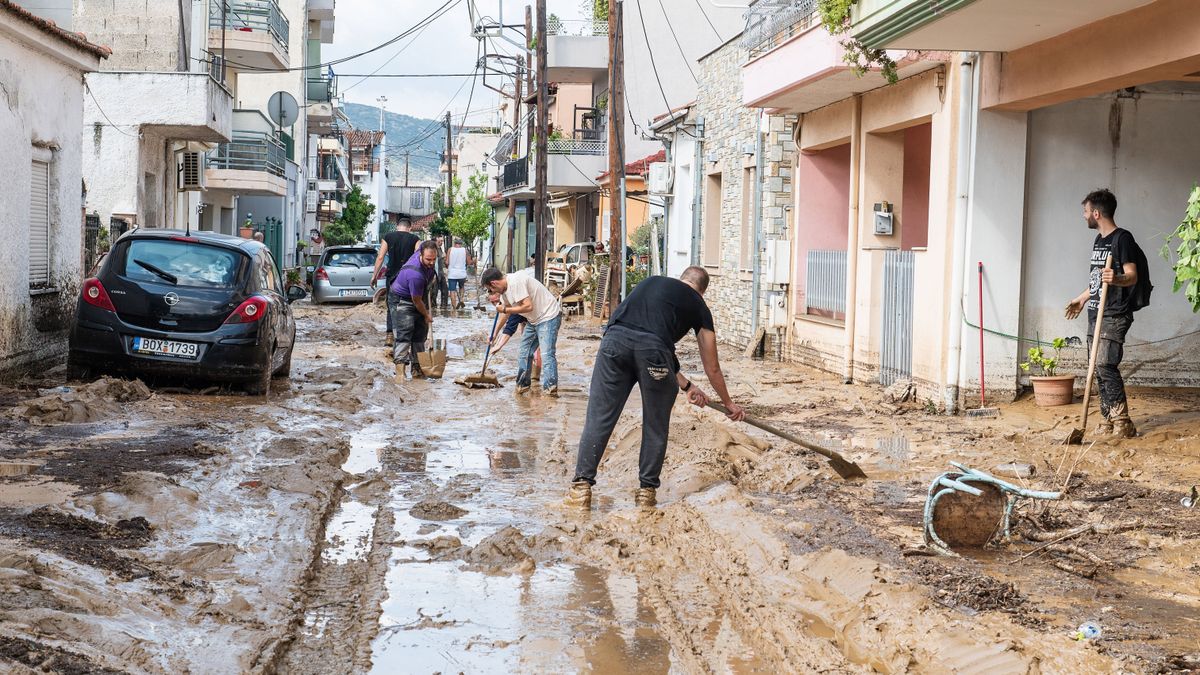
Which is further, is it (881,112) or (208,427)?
(881,112)

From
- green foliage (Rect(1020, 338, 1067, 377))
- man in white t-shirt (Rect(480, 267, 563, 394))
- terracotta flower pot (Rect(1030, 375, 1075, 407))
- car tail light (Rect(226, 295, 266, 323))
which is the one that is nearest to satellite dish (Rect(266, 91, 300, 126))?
man in white t-shirt (Rect(480, 267, 563, 394))

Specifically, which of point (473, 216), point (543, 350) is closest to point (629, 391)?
point (543, 350)

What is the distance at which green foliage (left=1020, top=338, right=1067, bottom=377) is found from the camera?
1166 cm

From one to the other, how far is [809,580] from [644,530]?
4.50 ft

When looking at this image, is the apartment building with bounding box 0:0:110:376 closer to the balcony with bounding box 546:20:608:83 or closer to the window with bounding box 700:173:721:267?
the window with bounding box 700:173:721:267

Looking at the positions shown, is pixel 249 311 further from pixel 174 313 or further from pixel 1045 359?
pixel 1045 359

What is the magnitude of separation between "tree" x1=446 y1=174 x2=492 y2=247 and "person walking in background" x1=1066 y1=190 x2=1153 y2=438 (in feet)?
203

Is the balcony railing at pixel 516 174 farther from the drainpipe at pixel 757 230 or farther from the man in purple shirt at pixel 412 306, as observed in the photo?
the man in purple shirt at pixel 412 306

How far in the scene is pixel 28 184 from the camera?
44.6 ft

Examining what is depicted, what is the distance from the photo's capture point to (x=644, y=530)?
721 centimetres

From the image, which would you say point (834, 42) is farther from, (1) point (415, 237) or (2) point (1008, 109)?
(1) point (415, 237)

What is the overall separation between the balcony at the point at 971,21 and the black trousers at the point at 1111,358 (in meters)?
2.38

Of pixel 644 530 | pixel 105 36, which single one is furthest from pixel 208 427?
pixel 105 36

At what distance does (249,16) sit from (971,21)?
2871cm
